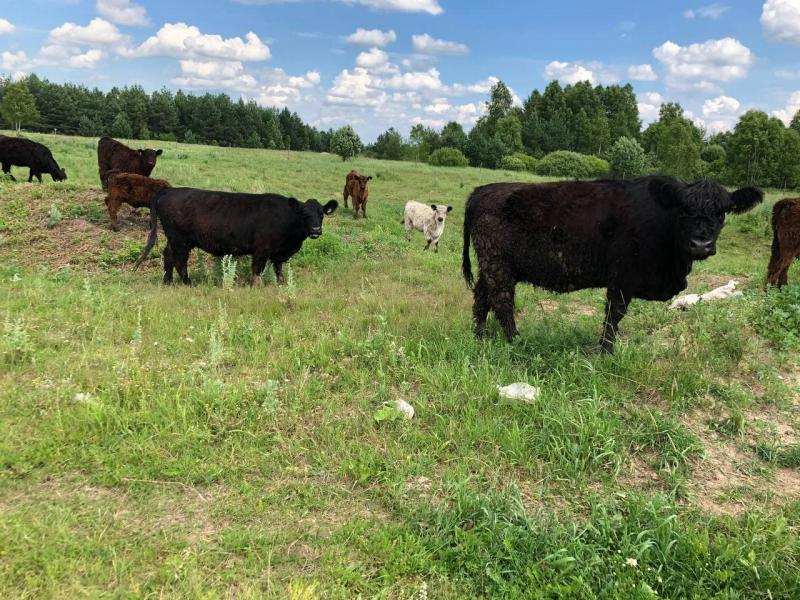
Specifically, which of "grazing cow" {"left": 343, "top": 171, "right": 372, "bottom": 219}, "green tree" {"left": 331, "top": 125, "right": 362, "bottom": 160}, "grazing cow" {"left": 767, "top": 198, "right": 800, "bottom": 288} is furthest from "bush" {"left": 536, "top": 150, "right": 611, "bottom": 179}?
"grazing cow" {"left": 767, "top": 198, "right": 800, "bottom": 288}

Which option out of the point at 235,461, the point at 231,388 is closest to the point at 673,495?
the point at 235,461

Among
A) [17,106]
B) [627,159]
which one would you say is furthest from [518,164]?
[17,106]

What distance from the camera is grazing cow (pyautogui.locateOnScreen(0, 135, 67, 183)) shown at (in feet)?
55.8

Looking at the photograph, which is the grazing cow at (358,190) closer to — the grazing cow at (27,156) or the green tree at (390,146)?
the grazing cow at (27,156)

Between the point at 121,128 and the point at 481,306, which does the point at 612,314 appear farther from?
the point at 121,128

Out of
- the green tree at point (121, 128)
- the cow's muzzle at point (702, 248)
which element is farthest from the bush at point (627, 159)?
the green tree at point (121, 128)

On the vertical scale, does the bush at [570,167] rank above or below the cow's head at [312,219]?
above

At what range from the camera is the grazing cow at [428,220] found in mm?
15086

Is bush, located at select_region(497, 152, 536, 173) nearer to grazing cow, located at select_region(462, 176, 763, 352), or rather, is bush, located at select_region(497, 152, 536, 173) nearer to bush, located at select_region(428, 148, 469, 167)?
bush, located at select_region(428, 148, 469, 167)

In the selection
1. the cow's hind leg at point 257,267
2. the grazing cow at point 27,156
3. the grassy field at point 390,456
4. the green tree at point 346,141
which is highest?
the green tree at point 346,141

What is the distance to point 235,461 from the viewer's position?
147 inches

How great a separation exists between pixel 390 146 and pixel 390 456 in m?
108

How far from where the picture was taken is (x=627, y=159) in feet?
213

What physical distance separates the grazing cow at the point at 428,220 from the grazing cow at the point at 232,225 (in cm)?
550
